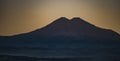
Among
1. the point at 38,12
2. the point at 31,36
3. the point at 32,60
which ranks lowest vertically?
the point at 32,60

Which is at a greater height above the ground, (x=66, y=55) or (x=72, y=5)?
(x=72, y=5)

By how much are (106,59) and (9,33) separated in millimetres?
1388

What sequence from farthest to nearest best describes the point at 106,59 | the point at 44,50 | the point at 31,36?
the point at 31,36
the point at 44,50
the point at 106,59

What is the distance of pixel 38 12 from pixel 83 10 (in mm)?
633

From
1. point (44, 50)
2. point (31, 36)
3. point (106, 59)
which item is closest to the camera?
point (106, 59)

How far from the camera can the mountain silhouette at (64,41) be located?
225cm

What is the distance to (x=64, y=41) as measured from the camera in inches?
96.0

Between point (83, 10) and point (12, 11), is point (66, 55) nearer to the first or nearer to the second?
point (83, 10)

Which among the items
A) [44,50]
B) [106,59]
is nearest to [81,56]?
[106,59]

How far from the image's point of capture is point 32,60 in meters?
2.04

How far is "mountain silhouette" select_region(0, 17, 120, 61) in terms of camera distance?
7.39ft

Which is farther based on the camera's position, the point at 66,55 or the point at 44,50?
the point at 44,50

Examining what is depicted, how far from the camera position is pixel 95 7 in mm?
2613

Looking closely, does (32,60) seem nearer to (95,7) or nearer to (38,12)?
(38,12)
